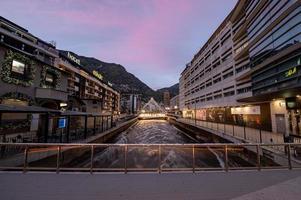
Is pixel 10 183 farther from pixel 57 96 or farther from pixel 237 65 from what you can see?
pixel 237 65

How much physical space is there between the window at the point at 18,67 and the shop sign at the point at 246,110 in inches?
1293

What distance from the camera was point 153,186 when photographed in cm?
534

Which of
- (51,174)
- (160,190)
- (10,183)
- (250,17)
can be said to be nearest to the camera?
(160,190)

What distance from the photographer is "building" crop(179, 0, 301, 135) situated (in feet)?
59.0

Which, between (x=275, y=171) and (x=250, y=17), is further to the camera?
(x=250, y=17)

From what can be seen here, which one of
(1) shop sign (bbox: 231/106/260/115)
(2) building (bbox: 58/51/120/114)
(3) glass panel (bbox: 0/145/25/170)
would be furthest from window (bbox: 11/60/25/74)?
(1) shop sign (bbox: 231/106/260/115)

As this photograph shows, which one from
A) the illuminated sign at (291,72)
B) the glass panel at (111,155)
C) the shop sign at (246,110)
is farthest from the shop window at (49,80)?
the shop sign at (246,110)

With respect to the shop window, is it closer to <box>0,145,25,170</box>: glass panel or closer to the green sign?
<box>0,145,25,170</box>: glass panel

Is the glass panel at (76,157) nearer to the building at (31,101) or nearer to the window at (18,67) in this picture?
the building at (31,101)

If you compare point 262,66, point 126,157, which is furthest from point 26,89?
point 262,66

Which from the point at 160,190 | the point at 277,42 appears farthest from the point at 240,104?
the point at 160,190

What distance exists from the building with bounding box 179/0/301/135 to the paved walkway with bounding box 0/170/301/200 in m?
14.1

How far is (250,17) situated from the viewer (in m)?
27.1

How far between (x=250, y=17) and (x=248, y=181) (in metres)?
28.9
